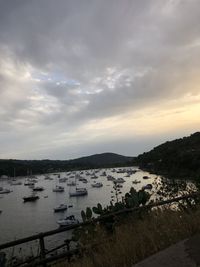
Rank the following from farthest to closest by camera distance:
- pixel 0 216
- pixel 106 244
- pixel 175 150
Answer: pixel 175 150 → pixel 0 216 → pixel 106 244

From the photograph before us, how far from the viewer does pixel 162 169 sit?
136500 millimetres

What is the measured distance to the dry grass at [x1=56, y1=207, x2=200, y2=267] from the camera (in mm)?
6504

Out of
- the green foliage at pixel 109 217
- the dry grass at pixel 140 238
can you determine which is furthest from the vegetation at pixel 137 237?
the green foliage at pixel 109 217

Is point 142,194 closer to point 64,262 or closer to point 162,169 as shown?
point 64,262

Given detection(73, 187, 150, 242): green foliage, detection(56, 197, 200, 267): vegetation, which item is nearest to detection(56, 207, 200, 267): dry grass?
detection(56, 197, 200, 267): vegetation

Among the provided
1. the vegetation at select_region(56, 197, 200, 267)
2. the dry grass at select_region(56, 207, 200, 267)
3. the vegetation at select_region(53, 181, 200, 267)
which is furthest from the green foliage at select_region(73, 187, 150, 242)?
the dry grass at select_region(56, 207, 200, 267)

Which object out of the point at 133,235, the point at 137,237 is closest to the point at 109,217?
the point at 133,235

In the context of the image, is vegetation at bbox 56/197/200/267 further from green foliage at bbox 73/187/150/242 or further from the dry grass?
green foliage at bbox 73/187/150/242

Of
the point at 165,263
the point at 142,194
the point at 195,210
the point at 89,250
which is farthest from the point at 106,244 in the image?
the point at 142,194

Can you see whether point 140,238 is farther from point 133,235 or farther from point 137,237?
point 133,235

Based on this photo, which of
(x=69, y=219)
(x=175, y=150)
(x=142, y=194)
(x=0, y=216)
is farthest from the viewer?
(x=175, y=150)

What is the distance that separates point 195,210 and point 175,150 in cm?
12768

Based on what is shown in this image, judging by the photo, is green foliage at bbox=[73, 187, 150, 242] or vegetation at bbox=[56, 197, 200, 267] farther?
green foliage at bbox=[73, 187, 150, 242]

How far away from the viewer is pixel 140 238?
22.7 ft
